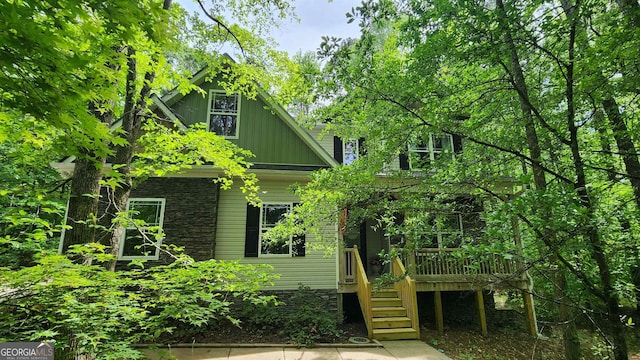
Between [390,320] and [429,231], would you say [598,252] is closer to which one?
[429,231]

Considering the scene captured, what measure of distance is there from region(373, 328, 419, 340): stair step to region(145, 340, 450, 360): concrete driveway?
45cm

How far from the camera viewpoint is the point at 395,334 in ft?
22.3

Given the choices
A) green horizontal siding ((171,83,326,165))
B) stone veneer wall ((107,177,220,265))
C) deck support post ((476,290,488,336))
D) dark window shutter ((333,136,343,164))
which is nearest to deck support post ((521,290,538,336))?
deck support post ((476,290,488,336))

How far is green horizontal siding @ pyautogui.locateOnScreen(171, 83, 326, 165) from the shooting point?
855 centimetres

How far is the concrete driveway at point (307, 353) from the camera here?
553 centimetres

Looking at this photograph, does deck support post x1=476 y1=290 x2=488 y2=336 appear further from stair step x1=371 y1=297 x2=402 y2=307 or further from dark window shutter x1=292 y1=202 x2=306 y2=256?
dark window shutter x1=292 y1=202 x2=306 y2=256

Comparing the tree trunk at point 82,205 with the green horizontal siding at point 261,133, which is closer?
the tree trunk at point 82,205

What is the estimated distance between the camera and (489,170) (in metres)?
4.12

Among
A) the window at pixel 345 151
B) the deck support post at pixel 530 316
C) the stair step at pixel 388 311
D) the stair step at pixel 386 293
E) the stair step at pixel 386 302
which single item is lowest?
the deck support post at pixel 530 316

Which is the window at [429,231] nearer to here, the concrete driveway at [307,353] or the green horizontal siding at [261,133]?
the concrete driveway at [307,353]

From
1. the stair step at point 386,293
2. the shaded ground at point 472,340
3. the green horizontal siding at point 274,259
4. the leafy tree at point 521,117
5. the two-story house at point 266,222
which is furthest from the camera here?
the stair step at point 386,293

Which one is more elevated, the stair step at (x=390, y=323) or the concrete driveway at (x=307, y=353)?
the stair step at (x=390, y=323)

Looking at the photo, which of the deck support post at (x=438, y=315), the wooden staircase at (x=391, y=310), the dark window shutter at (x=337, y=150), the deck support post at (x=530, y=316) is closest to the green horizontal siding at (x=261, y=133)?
the dark window shutter at (x=337, y=150)

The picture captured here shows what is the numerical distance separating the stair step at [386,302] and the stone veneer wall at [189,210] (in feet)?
14.5
